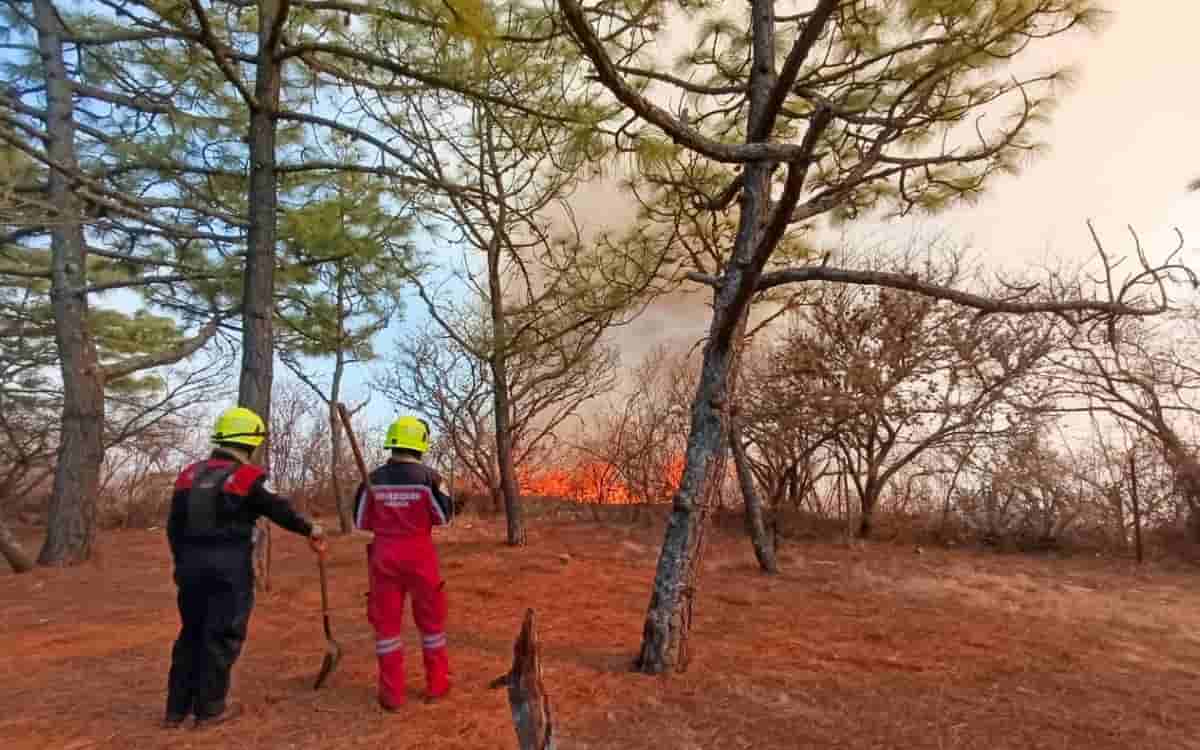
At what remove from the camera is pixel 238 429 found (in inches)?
130

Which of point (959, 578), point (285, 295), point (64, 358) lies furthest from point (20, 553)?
point (959, 578)

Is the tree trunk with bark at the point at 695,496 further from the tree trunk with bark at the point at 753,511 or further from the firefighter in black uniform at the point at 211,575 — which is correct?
the tree trunk with bark at the point at 753,511

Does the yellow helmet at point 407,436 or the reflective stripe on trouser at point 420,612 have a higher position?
the yellow helmet at point 407,436

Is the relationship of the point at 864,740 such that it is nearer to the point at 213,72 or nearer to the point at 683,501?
the point at 683,501

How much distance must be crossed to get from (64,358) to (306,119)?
16.7 feet

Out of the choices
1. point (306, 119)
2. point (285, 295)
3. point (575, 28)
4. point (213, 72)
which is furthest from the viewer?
point (285, 295)

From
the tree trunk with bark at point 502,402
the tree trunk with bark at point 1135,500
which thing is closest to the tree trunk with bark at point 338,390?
the tree trunk with bark at point 502,402

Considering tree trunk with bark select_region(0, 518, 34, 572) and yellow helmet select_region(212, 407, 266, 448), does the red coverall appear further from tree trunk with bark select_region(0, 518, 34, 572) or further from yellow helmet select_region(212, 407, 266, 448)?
tree trunk with bark select_region(0, 518, 34, 572)

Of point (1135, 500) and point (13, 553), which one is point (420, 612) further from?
point (1135, 500)

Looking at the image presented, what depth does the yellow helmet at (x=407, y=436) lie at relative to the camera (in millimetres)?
3499

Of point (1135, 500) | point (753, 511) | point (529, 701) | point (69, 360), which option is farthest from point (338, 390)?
point (1135, 500)

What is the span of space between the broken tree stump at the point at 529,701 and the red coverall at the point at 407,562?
175cm

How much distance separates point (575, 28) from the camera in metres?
2.27

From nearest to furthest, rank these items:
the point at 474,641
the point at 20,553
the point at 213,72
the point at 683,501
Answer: the point at 683,501
the point at 474,641
the point at 213,72
the point at 20,553
